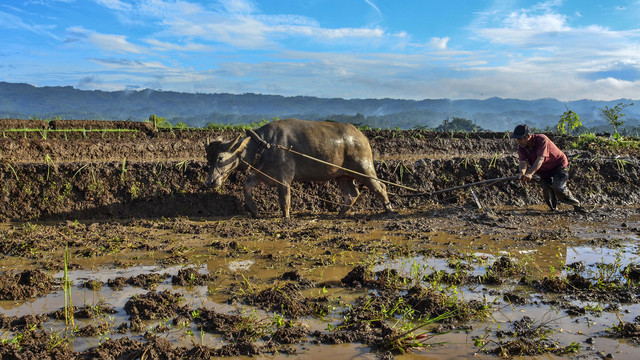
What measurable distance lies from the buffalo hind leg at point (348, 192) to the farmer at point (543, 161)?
3.07m

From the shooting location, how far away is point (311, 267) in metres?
5.83

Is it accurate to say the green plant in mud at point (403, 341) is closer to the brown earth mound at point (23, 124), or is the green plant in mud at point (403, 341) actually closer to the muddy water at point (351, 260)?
the muddy water at point (351, 260)

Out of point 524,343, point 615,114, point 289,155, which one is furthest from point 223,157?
point 615,114

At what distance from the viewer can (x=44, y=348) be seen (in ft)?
11.7

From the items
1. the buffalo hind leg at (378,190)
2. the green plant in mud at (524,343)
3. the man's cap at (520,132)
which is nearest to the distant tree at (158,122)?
the buffalo hind leg at (378,190)

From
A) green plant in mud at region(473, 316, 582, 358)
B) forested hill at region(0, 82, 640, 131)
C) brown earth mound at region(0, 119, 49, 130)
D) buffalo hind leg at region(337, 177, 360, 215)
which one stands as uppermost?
forested hill at region(0, 82, 640, 131)

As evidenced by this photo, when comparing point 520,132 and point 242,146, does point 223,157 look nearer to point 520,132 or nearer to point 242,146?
point 242,146

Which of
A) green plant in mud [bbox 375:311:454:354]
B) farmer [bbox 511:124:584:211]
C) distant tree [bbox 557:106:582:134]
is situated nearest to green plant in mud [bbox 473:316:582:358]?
green plant in mud [bbox 375:311:454:354]

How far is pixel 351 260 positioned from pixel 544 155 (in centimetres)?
450

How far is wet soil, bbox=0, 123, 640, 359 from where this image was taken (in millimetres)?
3818

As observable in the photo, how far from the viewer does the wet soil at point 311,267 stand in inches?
150

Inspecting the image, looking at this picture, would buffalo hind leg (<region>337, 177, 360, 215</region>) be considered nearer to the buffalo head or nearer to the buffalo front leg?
the buffalo front leg

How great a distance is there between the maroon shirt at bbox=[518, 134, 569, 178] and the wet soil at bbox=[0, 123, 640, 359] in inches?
36.2

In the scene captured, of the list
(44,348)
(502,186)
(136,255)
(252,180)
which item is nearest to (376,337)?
(44,348)
